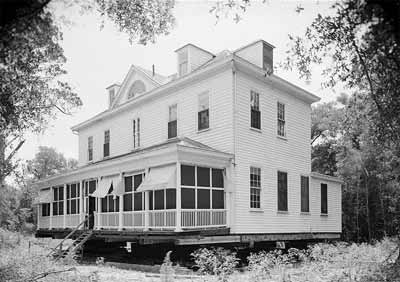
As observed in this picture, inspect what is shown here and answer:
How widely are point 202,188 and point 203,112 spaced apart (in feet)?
12.9

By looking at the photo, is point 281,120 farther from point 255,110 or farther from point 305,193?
point 305,193

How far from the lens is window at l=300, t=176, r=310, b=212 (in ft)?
69.4

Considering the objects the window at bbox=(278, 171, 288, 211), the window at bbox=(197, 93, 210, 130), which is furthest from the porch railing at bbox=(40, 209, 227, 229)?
the window at bbox=(197, 93, 210, 130)

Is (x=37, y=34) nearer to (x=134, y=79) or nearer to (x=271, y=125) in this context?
(x=271, y=125)

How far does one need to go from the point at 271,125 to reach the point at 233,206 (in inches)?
180

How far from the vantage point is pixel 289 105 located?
832 inches

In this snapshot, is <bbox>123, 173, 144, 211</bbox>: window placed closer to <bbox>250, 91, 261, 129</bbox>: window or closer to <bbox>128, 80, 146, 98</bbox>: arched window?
<bbox>250, 91, 261, 129</bbox>: window

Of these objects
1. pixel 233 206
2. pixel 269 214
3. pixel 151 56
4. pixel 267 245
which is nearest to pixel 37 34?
pixel 151 56

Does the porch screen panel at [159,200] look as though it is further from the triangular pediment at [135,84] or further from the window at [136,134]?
the triangular pediment at [135,84]

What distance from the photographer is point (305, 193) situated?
21438 mm

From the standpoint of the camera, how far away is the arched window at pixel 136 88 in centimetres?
2422

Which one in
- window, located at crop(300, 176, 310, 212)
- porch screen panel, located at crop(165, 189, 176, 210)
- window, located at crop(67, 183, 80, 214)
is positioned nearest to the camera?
porch screen panel, located at crop(165, 189, 176, 210)

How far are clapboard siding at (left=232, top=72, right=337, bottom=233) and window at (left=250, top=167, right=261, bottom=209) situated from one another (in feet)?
0.67

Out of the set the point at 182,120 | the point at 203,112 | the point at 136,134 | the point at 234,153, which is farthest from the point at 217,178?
the point at 136,134
